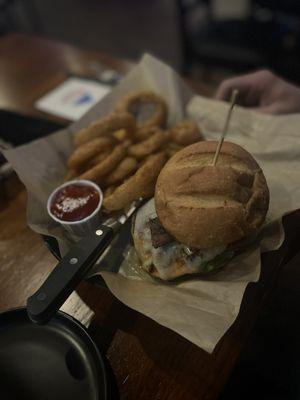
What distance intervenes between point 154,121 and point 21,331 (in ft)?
3.51

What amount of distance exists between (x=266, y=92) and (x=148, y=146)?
67 cm

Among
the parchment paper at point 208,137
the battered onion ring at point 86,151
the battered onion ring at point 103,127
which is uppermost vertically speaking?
the battered onion ring at point 103,127

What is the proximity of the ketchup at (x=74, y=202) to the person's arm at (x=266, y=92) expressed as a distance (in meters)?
0.82

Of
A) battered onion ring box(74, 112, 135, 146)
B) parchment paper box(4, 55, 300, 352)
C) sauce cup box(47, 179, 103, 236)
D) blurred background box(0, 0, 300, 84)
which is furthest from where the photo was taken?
blurred background box(0, 0, 300, 84)

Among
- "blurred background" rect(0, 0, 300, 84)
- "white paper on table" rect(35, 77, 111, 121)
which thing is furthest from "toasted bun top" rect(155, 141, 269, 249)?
"blurred background" rect(0, 0, 300, 84)

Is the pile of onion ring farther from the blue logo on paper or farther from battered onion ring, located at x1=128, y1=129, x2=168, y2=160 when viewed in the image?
the blue logo on paper

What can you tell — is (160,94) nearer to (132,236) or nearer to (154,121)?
(154,121)

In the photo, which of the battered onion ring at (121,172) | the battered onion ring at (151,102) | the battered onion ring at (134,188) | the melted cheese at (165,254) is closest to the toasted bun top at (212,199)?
the melted cheese at (165,254)

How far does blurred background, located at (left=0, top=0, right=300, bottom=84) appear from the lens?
2.78 metres

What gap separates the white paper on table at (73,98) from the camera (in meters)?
2.04

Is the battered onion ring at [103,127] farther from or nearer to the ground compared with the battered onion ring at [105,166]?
farther from the ground

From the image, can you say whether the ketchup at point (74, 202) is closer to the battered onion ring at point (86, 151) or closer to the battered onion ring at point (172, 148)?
the battered onion ring at point (86, 151)

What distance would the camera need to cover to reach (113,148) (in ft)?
5.27

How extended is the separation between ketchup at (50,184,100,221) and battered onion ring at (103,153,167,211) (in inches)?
2.1
